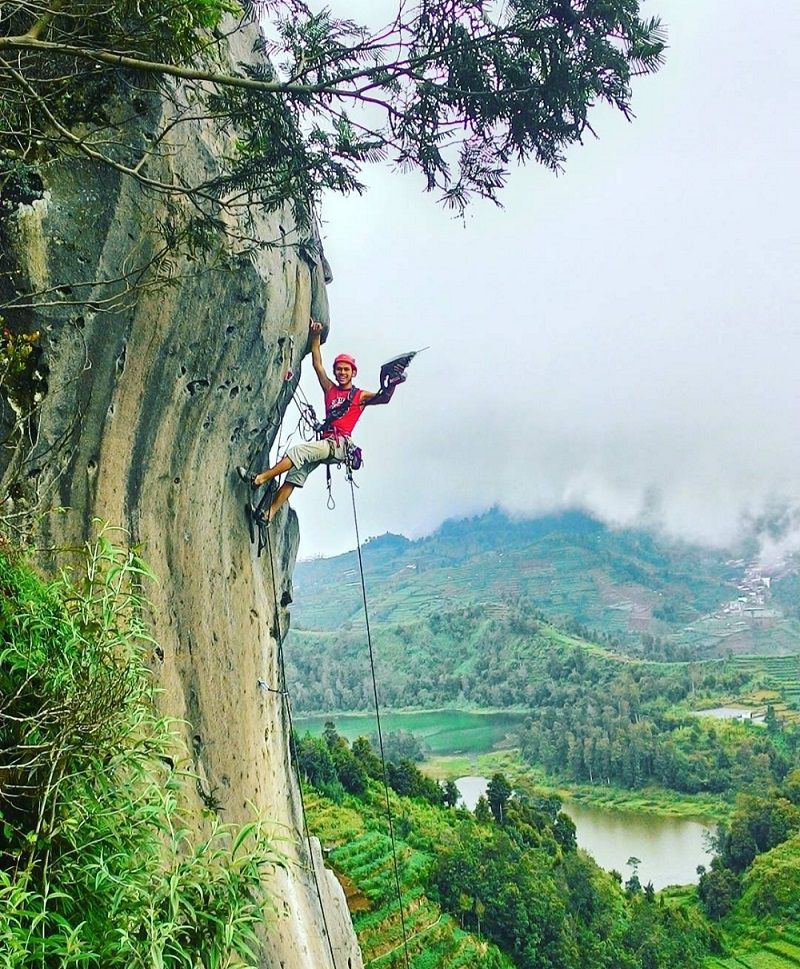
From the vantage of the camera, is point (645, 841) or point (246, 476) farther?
point (645, 841)

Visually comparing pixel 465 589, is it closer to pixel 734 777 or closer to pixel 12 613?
pixel 734 777

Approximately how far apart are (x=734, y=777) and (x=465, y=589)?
130134 millimetres

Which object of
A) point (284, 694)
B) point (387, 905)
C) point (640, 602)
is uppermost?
point (284, 694)

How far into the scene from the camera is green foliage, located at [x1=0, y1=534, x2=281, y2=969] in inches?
93.1

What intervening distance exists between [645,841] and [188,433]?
59.5 m

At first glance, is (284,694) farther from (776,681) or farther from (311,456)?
(776,681)

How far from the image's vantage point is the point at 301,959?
477 cm

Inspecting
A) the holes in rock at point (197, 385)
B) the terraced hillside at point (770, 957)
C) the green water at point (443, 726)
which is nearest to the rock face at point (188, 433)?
the holes in rock at point (197, 385)

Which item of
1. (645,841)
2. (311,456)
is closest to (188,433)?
(311,456)

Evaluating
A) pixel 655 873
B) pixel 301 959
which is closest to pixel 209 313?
pixel 301 959

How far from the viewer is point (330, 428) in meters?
5.97

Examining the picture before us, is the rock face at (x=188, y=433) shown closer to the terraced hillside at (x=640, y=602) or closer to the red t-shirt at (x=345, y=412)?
the red t-shirt at (x=345, y=412)

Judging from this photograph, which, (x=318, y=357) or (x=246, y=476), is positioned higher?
(x=318, y=357)

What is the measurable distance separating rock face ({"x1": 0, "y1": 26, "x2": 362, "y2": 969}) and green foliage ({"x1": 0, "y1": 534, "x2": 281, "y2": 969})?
27 centimetres
